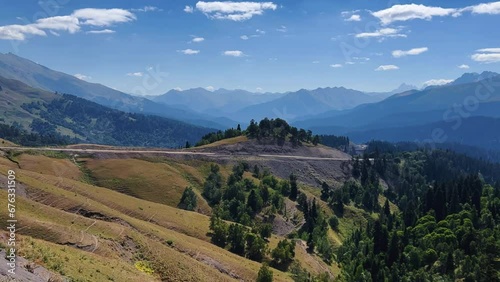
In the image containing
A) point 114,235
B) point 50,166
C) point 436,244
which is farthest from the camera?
point 50,166

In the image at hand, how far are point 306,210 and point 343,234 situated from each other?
2103 centimetres

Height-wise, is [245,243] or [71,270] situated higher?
[71,270]

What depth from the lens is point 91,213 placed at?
93.9 m

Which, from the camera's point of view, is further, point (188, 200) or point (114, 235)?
point (188, 200)

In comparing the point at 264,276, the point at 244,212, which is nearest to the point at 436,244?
the point at 264,276

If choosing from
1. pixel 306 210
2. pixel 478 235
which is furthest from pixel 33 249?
pixel 306 210

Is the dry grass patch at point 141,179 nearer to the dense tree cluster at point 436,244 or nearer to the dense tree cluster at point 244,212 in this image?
the dense tree cluster at point 244,212

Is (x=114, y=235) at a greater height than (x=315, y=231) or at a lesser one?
greater

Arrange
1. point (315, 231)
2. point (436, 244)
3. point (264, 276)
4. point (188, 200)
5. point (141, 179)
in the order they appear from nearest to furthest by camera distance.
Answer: point (264, 276)
point (436, 244)
point (188, 200)
point (315, 231)
point (141, 179)

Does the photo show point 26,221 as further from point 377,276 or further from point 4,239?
point 377,276

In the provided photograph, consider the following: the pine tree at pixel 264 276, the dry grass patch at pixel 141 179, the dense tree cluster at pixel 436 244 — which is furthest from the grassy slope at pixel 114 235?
the dry grass patch at pixel 141 179

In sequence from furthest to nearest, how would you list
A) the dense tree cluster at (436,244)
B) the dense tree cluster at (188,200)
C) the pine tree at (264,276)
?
the dense tree cluster at (188,200) → the dense tree cluster at (436,244) → the pine tree at (264,276)

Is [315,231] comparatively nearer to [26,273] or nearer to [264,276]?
[264,276]

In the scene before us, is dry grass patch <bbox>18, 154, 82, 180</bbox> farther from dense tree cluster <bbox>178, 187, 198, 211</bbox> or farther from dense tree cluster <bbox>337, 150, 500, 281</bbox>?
dense tree cluster <bbox>337, 150, 500, 281</bbox>
